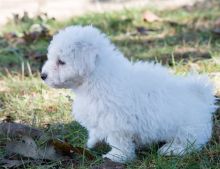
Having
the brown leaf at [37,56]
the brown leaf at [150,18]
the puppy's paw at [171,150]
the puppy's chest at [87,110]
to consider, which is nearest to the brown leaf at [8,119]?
the puppy's chest at [87,110]

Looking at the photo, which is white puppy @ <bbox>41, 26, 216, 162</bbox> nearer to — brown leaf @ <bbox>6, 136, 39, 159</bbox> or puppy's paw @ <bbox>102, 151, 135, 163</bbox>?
puppy's paw @ <bbox>102, 151, 135, 163</bbox>

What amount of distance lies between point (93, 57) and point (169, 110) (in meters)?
0.59

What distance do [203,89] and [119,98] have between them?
648 millimetres

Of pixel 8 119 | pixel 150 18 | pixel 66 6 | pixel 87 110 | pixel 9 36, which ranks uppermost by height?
pixel 66 6

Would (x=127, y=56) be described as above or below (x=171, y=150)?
above

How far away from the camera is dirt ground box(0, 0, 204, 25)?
9836mm

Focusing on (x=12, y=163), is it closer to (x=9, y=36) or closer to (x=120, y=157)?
(x=120, y=157)

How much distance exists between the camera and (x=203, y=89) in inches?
155

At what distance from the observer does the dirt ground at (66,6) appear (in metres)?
9.84

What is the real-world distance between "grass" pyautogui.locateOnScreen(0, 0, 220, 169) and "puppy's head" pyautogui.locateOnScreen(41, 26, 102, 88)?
537 millimetres

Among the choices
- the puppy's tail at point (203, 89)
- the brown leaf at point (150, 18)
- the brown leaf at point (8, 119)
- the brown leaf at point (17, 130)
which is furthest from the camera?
the brown leaf at point (150, 18)

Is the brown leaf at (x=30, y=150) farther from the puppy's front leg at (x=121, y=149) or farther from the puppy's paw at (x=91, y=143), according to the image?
the puppy's front leg at (x=121, y=149)

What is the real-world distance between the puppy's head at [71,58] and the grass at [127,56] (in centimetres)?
54

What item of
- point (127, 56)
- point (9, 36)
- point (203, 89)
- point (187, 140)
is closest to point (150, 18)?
point (127, 56)
